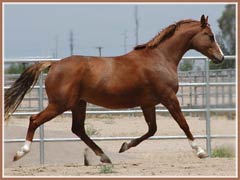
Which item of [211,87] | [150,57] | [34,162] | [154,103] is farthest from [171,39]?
[34,162]

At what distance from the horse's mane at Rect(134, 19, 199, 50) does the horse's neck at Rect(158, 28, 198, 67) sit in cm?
6

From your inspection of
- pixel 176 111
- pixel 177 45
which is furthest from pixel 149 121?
pixel 177 45

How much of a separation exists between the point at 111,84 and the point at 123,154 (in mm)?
3148

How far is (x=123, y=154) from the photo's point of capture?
10.8m

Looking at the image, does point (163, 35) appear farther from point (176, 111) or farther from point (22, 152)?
point (22, 152)

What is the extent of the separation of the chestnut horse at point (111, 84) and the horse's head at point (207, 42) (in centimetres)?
2

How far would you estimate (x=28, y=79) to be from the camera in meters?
8.41

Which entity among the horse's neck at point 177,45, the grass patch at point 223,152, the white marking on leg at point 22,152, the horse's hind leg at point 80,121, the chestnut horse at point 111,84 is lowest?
the grass patch at point 223,152

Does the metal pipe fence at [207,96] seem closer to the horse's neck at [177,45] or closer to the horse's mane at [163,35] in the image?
the horse's neck at [177,45]

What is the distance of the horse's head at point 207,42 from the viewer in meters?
8.50

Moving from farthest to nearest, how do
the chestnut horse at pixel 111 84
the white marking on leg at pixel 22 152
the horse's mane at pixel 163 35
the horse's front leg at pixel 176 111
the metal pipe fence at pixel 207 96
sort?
the metal pipe fence at pixel 207 96
the horse's mane at pixel 163 35
the horse's front leg at pixel 176 111
the chestnut horse at pixel 111 84
the white marking on leg at pixel 22 152

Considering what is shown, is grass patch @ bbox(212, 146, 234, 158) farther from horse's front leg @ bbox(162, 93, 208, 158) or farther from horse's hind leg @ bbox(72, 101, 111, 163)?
horse's hind leg @ bbox(72, 101, 111, 163)

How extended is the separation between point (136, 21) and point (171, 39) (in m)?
2.68

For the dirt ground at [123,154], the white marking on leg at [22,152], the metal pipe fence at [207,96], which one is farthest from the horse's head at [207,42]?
the white marking on leg at [22,152]
